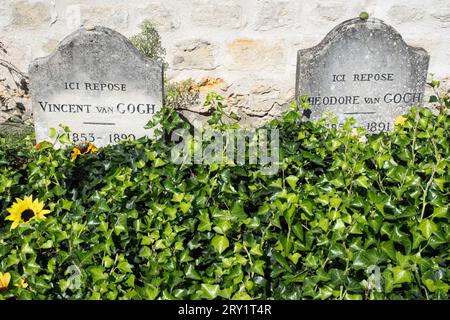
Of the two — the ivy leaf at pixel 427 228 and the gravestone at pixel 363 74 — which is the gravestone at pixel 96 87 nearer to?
the gravestone at pixel 363 74

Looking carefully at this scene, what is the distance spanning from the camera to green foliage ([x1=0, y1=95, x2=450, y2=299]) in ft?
4.45

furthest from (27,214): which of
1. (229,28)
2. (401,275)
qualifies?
(229,28)

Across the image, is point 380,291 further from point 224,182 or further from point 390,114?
point 390,114

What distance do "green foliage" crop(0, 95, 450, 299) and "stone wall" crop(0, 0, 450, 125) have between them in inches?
84.8

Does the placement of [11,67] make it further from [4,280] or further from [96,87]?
[4,280]

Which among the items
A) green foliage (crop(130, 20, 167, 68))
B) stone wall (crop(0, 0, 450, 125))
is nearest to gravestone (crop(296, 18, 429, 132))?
stone wall (crop(0, 0, 450, 125))

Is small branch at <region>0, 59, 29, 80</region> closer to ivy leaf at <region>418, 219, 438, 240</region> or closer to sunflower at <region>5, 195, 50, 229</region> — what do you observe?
sunflower at <region>5, 195, 50, 229</region>

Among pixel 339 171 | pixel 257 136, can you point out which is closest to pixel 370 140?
pixel 339 171

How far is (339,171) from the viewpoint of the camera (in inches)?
74.0

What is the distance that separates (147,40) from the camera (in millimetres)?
3832

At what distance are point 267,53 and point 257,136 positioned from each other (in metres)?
1.98

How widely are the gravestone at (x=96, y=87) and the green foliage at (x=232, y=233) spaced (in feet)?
3.69

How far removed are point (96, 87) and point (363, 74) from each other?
182cm

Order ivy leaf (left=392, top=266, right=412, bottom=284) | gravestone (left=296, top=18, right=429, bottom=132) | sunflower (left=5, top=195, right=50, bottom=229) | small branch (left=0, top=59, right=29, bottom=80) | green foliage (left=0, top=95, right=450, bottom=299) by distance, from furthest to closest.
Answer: small branch (left=0, top=59, right=29, bottom=80) → gravestone (left=296, top=18, right=429, bottom=132) → sunflower (left=5, top=195, right=50, bottom=229) → green foliage (left=0, top=95, right=450, bottom=299) → ivy leaf (left=392, top=266, right=412, bottom=284)
